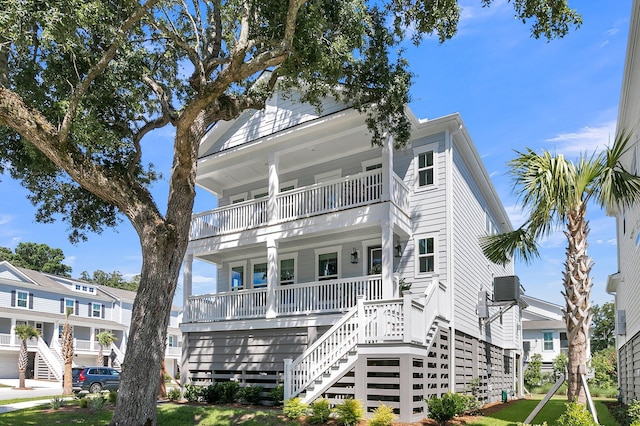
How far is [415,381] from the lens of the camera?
12195 millimetres

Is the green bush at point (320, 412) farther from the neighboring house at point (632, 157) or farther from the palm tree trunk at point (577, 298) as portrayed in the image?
the neighboring house at point (632, 157)

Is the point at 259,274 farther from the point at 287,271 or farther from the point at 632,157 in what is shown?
the point at 632,157

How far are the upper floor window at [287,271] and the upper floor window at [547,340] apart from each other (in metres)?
24.5

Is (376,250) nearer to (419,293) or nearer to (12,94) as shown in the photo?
(419,293)

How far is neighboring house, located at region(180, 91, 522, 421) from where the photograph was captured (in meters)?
12.7

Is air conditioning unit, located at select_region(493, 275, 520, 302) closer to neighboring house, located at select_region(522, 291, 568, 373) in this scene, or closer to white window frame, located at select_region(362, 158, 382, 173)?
white window frame, located at select_region(362, 158, 382, 173)

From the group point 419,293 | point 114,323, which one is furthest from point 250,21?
point 114,323

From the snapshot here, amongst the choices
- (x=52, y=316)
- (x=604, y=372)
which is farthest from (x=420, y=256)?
(x=52, y=316)

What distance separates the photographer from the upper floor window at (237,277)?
20141 mm

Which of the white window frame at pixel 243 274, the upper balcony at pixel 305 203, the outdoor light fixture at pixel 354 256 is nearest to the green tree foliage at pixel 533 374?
the outdoor light fixture at pixel 354 256

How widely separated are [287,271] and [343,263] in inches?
91.8

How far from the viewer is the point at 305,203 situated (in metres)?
16.2

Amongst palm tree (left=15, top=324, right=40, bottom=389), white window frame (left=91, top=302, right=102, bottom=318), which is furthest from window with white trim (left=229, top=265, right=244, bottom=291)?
white window frame (left=91, top=302, right=102, bottom=318)

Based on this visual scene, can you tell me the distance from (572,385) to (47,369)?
38783mm
